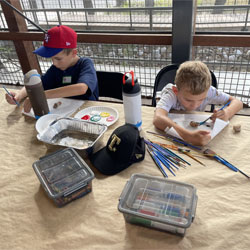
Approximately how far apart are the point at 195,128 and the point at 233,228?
0.46 meters

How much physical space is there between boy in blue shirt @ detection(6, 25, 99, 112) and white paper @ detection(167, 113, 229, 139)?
52cm

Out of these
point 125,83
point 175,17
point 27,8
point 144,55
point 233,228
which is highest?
point 27,8

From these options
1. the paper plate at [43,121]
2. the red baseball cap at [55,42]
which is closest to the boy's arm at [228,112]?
the paper plate at [43,121]

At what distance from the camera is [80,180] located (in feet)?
2.16

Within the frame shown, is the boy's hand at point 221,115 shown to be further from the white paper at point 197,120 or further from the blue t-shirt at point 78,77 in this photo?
the blue t-shirt at point 78,77

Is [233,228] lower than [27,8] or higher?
lower

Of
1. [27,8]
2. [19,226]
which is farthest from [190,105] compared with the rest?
[27,8]

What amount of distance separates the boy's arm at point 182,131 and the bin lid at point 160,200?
31 cm

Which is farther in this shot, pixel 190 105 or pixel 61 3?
pixel 61 3

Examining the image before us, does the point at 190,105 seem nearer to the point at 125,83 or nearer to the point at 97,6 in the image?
the point at 125,83

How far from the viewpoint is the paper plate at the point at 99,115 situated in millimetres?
1062

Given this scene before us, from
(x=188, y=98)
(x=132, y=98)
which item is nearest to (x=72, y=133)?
(x=132, y=98)

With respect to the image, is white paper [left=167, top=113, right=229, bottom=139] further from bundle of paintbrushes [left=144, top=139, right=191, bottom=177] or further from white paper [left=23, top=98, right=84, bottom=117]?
white paper [left=23, top=98, right=84, bottom=117]

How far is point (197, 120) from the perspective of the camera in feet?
3.34
